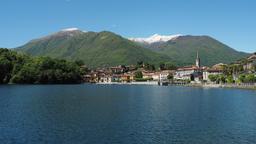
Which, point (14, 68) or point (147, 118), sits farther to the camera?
point (14, 68)

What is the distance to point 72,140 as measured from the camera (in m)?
39.6

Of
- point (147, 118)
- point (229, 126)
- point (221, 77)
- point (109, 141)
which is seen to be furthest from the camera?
point (221, 77)

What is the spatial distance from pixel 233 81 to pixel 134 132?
146220 millimetres

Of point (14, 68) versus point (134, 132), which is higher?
point (14, 68)

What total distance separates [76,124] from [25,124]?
630cm

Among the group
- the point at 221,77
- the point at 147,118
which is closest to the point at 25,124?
the point at 147,118

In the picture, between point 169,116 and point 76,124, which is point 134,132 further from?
point 169,116

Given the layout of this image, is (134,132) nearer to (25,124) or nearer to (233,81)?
(25,124)

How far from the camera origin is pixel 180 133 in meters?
44.0

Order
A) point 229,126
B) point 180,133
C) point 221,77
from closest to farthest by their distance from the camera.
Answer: point 180,133 → point 229,126 → point 221,77

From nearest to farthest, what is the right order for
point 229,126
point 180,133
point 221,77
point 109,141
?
point 109,141 < point 180,133 < point 229,126 < point 221,77

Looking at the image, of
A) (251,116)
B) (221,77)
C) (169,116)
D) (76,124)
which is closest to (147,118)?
(169,116)

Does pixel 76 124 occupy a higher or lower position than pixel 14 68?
lower

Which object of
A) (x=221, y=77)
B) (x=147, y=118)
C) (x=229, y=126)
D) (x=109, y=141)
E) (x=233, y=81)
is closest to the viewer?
(x=109, y=141)
